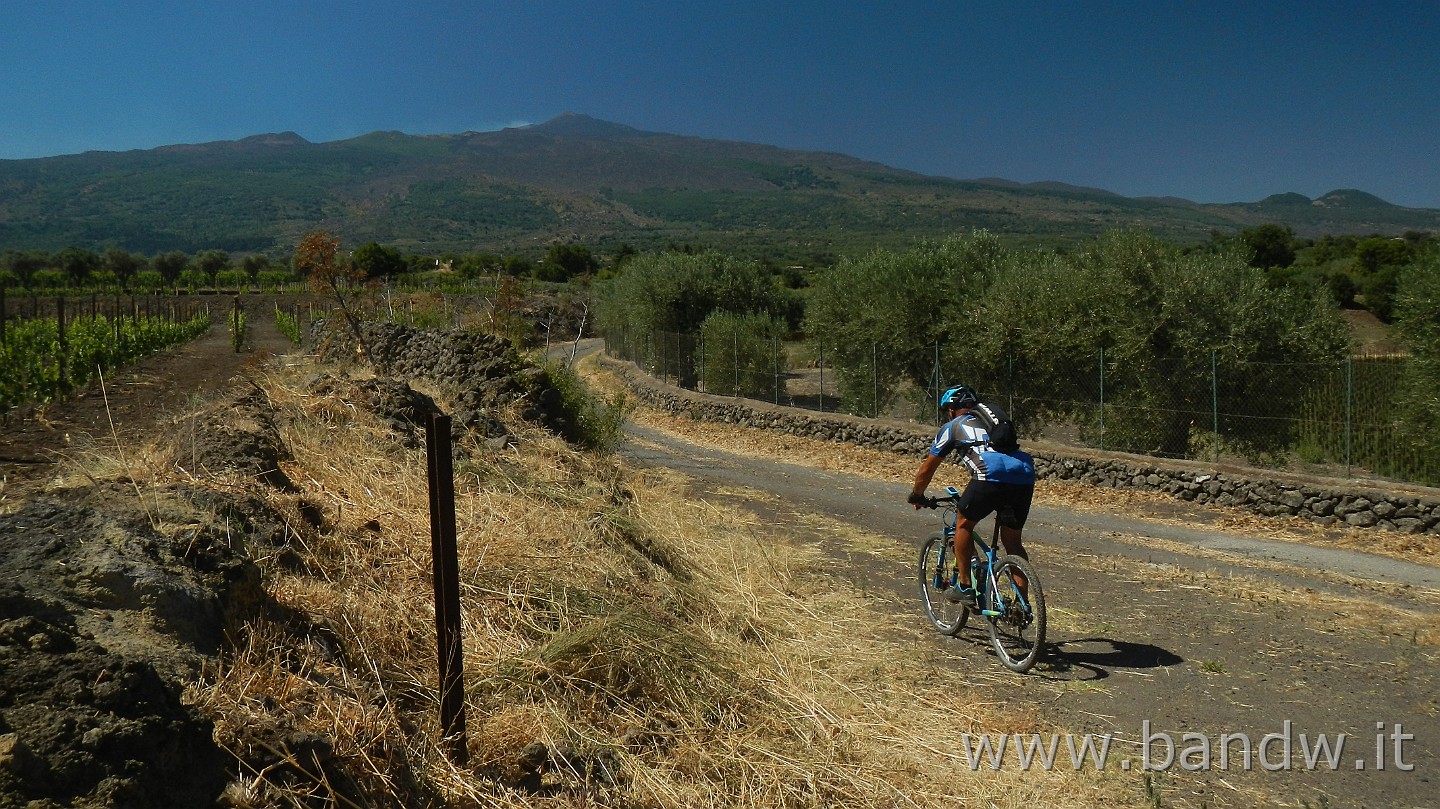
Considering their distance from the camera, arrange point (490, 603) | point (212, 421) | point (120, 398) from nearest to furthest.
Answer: point (490, 603), point (212, 421), point (120, 398)

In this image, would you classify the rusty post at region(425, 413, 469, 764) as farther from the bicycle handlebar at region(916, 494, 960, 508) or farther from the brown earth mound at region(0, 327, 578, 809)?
the bicycle handlebar at region(916, 494, 960, 508)

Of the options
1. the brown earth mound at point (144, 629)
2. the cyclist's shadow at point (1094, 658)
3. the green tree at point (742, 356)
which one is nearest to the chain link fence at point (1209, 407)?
the green tree at point (742, 356)

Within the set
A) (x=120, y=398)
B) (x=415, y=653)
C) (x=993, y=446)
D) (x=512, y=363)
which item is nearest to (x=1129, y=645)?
(x=993, y=446)

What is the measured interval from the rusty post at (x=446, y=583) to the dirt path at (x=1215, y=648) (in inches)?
110

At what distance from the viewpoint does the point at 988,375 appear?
61.6 ft

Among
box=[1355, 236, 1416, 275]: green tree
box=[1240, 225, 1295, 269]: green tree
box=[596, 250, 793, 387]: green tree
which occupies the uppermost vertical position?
box=[1240, 225, 1295, 269]: green tree

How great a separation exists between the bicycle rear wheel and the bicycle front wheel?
0.45 m

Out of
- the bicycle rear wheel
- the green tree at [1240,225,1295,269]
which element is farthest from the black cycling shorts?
the green tree at [1240,225,1295,269]

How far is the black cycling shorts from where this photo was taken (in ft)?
21.3

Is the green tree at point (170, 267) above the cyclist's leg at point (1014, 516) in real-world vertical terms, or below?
above

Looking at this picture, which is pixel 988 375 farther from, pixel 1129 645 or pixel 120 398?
pixel 120 398

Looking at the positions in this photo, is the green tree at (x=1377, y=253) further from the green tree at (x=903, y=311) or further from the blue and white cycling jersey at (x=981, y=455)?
the blue and white cycling jersey at (x=981, y=455)

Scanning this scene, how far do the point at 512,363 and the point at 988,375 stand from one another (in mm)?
10294

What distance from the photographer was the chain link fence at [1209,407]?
13.0 m
